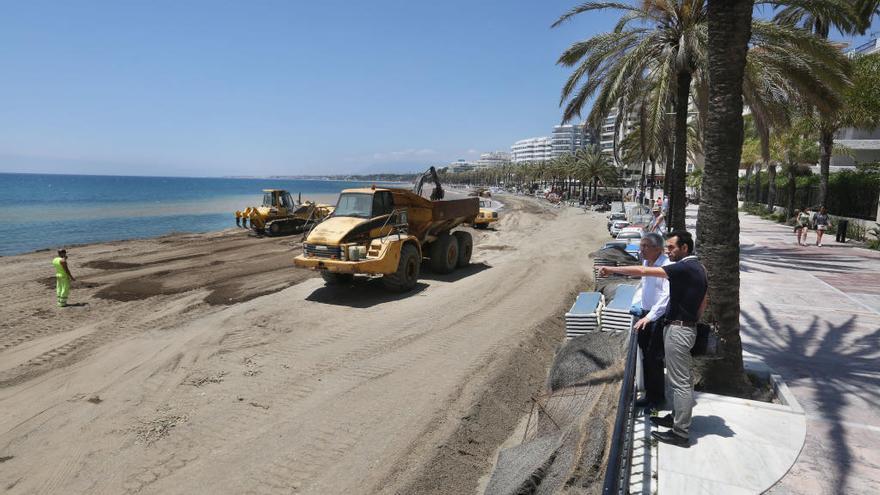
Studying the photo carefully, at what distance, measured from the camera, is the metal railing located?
2.66 m

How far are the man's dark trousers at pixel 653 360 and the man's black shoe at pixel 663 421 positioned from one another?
30 cm

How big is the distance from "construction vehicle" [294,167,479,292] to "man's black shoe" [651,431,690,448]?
7104 millimetres

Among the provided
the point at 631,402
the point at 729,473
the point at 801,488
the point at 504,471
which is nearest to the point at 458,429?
the point at 504,471

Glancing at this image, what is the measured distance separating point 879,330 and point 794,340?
1.63 meters

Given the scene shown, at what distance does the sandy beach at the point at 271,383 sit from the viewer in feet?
15.2

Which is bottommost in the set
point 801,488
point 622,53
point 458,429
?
point 458,429

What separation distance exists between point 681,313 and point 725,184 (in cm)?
192

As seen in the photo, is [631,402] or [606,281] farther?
[606,281]

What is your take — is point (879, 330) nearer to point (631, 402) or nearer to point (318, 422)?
point (631, 402)

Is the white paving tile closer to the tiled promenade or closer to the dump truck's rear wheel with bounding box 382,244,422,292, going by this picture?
the tiled promenade

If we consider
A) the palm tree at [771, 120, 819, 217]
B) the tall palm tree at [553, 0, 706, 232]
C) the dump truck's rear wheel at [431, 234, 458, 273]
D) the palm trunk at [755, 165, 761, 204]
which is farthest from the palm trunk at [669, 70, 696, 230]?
the palm trunk at [755, 165, 761, 204]

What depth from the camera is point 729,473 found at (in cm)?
382

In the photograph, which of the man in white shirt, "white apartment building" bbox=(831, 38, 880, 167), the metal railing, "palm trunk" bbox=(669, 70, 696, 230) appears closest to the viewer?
the metal railing

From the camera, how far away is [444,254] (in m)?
13.5
